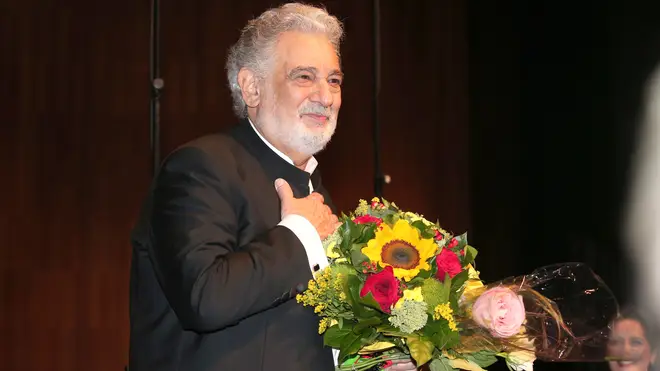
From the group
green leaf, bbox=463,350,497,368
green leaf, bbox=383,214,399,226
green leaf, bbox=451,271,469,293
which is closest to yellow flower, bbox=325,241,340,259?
green leaf, bbox=383,214,399,226

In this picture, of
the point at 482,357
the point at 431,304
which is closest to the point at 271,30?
the point at 431,304

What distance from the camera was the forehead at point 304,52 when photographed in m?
1.81

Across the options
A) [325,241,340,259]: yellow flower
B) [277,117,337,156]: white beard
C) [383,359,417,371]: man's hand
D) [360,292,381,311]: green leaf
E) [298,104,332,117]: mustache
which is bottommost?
[383,359,417,371]: man's hand

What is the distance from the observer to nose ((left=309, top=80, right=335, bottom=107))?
5.96ft

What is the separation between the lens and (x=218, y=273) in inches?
56.7

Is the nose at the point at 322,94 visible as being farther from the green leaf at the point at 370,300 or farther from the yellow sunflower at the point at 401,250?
the green leaf at the point at 370,300

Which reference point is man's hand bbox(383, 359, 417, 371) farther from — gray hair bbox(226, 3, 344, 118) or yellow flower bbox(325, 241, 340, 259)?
gray hair bbox(226, 3, 344, 118)

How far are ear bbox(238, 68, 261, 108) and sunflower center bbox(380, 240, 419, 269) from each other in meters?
0.50

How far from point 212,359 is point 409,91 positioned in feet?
8.64

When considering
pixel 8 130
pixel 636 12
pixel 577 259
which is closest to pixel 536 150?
pixel 577 259

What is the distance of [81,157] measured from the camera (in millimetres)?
3354

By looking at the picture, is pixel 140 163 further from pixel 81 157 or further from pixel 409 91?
pixel 409 91

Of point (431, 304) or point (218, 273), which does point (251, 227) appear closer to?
point (218, 273)

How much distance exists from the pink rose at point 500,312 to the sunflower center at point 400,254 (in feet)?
0.47
